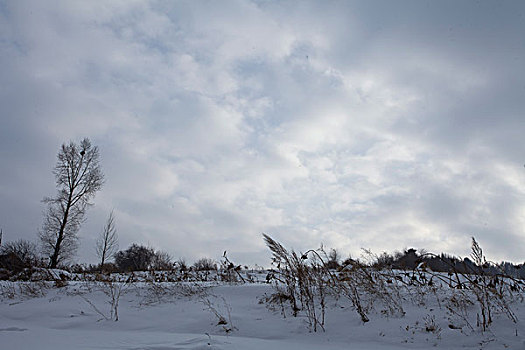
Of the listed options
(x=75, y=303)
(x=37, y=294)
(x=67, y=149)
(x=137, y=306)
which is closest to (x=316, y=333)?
(x=137, y=306)

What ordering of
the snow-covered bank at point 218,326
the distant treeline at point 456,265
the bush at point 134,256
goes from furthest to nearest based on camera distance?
the bush at point 134,256 → the distant treeline at point 456,265 → the snow-covered bank at point 218,326

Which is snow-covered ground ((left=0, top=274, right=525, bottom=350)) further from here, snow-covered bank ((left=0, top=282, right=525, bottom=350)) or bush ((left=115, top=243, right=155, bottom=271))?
bush ((left=115, top=243, right=155, bottom=271))

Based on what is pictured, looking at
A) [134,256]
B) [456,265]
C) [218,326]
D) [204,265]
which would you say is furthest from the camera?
[134,256]

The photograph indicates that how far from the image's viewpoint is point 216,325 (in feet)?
17.3

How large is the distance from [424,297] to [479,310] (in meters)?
0.90

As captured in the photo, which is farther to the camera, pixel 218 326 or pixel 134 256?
pixel 134 256

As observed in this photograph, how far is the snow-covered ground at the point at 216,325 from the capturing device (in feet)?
13.2

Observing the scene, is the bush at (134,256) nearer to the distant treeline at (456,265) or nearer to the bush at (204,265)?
the bush at (204,265)

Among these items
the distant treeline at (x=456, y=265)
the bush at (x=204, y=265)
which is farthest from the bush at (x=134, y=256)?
the distant treeline at (x=456, y=265)

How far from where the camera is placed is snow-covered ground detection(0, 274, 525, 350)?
4.04 meters

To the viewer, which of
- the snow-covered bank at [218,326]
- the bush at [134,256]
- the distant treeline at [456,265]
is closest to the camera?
the snow-covered bank at [218,326]

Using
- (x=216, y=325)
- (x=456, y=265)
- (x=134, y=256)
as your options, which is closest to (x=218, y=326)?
(x=216, y=325)

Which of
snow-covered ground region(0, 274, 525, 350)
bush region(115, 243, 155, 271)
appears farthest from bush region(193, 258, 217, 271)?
bush region(115, 243, 155, 271)

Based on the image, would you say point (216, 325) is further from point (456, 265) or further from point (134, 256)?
point (134, 256)
